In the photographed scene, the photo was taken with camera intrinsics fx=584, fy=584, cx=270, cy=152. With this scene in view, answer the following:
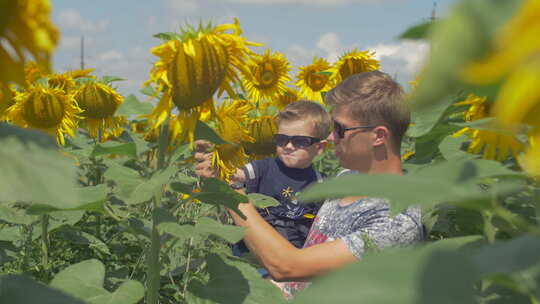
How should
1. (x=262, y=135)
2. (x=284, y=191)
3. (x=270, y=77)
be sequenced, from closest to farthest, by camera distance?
(x=284, y=191) → (x=262, y=135) → (x=270, y=77)

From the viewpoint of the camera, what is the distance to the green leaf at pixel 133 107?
3.84ft

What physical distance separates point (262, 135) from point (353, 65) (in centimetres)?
69

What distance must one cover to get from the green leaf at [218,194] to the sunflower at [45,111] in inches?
56.8

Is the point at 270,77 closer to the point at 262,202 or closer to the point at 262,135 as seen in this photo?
the point at 262,135

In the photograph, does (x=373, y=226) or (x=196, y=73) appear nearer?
(x=196, y=73)

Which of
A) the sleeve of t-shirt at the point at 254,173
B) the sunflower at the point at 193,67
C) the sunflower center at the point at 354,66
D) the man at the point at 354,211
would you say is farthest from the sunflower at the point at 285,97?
the sunflower at the point at 193,67

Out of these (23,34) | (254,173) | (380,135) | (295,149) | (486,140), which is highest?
(23,34)

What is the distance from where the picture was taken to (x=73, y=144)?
9.25 feet

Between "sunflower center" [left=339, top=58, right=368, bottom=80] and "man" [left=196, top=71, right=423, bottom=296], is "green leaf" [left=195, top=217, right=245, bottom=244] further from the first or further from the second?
"sunflower center" [left=339, top=58, right=368, bottom=80]

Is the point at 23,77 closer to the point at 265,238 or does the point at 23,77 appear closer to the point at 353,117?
the point at 265,238

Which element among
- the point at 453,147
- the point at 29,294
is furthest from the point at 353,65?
the point at 29,294

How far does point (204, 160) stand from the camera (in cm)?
198

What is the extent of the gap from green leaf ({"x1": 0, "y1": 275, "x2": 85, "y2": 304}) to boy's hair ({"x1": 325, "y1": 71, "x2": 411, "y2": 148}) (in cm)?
153

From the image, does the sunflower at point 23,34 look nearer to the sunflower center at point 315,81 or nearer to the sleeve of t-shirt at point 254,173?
the sleeve of t-shirt at point 254,173
